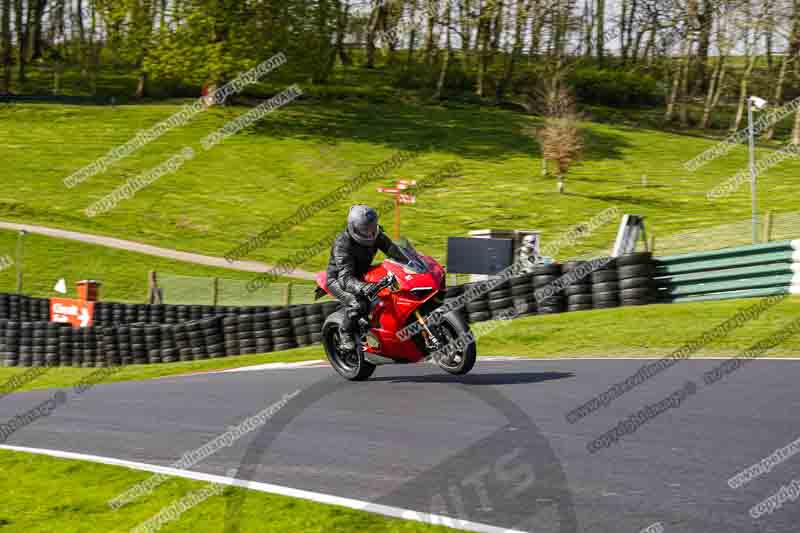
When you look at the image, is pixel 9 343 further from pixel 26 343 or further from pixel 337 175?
pixel 337 175

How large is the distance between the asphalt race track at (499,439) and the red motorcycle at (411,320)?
13.4 inches

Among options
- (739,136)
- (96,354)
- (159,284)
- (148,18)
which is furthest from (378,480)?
(739,136)

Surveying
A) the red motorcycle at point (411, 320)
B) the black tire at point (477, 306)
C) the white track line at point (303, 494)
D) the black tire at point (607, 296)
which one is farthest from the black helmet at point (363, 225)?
the black tire at point (607, 296)

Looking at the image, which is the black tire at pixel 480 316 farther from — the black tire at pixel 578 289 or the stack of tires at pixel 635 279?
the stack of tires at pixel 635 279

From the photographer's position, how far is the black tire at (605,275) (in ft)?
52.6

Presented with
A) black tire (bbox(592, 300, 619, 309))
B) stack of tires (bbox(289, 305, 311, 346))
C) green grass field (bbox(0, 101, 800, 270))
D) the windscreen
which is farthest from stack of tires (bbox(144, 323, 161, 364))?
green grass field (bbox(0, 101, 800, 270))

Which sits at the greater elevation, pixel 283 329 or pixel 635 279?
pixel 635 279

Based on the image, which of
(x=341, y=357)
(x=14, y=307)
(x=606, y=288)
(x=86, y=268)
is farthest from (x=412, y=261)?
(x=86, y=268)

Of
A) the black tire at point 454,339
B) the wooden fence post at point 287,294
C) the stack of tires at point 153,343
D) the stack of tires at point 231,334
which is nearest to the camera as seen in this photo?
the black tire at point 454,339

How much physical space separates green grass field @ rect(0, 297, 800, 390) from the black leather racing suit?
3.77 m

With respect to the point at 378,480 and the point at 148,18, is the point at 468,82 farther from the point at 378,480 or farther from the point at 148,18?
the point at 378,480

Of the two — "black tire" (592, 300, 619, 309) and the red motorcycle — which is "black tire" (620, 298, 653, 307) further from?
the red motorcycle

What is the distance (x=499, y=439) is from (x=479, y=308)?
9268mm

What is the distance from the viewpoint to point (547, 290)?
1611 cm
